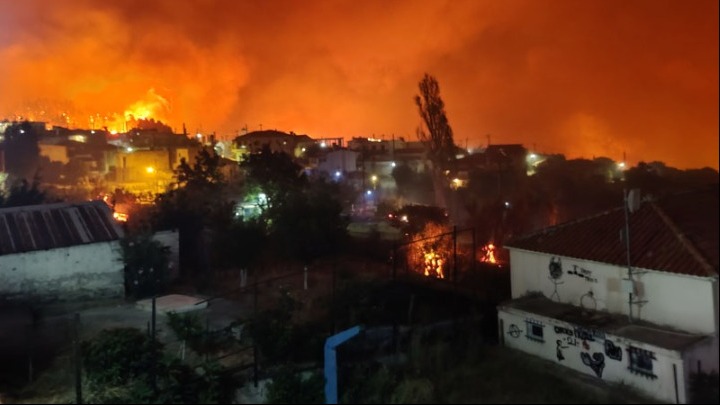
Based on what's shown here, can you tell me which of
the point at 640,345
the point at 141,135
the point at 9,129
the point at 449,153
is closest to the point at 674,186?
the point at 640,345

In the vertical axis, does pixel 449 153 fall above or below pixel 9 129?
below

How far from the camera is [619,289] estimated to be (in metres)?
11.4

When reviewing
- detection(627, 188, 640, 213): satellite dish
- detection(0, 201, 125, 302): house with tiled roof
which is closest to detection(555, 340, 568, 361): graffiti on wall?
detection(627, 188, 640, 213): satellite dish

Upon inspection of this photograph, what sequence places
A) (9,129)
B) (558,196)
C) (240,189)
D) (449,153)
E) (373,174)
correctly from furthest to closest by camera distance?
1. (373,174)
2. (9,129)
3. (449,153)
4. (558,196)
5. (240,189)

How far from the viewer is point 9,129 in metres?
42.4

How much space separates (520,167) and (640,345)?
34246 mm

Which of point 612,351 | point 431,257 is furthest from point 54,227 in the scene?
point 612,351

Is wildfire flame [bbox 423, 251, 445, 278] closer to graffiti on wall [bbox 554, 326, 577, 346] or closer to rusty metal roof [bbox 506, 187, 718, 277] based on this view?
rusty metal roof [bbox 506, 187, 718, 277]

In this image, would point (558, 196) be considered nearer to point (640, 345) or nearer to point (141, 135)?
point (640, 345)

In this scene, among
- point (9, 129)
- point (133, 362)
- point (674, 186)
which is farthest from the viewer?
point (9, 129)

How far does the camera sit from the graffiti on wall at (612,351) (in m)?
10.4

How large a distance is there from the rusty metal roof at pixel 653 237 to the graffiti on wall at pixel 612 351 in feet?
5.41

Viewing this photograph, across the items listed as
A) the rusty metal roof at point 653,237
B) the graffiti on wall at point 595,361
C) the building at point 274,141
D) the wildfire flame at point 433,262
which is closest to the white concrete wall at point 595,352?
the graffiti on wall at point 595,361

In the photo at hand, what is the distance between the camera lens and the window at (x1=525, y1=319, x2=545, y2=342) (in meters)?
12.1
